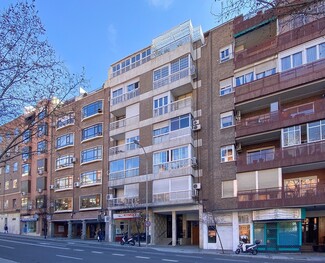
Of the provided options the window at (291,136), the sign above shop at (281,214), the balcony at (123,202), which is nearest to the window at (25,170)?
the balcony at (123,202)

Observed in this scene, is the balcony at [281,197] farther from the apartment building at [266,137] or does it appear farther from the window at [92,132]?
the window at [92,132]

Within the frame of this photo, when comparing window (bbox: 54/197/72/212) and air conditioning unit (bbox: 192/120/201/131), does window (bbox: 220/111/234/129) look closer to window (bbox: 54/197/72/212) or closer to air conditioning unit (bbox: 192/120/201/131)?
air conditioning unit (bbox: 192/120/201/131)

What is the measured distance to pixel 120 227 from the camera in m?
46.2

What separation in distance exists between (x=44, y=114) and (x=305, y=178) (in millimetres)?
23629

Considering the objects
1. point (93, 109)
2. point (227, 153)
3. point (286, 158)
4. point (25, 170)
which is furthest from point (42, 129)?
point (25, 170)

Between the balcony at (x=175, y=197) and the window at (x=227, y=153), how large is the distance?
14.4 feet

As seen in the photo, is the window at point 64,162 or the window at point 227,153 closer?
the window at point 227,153

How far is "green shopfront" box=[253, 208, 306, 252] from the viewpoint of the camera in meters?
30.3

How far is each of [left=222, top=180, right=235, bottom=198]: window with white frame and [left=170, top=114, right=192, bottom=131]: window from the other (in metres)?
6.90

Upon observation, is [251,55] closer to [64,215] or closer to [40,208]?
[64,215]

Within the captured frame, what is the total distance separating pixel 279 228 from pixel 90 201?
25696 millimetres

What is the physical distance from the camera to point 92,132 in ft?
168

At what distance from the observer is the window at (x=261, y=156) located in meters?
32.1

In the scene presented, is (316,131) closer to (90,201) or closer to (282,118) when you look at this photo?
(282,118)
